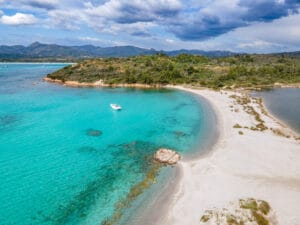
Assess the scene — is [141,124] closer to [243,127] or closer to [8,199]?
[243,127]

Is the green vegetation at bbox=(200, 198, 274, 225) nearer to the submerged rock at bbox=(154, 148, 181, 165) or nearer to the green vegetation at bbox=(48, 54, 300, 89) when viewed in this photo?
the submerged rock at bbox=(154, 148, 181, 165)

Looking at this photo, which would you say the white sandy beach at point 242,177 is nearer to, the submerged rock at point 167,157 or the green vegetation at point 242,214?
the green vegetation at point 242,214

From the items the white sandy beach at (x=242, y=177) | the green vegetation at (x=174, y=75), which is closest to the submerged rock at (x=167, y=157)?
the white sandy beach at (x=242, y=177)

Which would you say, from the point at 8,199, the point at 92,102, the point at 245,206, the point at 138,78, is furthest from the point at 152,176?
the point at 138,78

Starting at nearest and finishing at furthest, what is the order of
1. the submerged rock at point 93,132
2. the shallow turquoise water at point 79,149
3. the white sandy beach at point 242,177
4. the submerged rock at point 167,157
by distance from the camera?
the white sandy beach at point 242,177, the shallow turquoise water at point 79,149, the submerged rock at point 167,157, the submerged rock at point 93,132

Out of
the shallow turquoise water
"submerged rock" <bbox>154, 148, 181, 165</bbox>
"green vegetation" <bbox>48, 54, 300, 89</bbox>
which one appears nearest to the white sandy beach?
"submerged rock" <bbox>154, 148, 181, 165</bbox>
